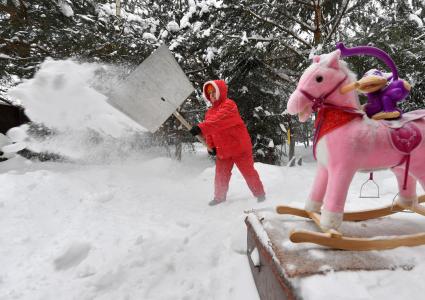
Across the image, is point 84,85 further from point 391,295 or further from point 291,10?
point 291,10

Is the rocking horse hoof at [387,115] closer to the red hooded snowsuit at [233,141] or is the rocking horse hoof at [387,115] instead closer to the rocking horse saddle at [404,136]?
the rocking horse saddle at [404,136]

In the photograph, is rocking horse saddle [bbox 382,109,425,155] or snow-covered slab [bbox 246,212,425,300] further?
rocking horse saddle [bbox 382,109,425,155]

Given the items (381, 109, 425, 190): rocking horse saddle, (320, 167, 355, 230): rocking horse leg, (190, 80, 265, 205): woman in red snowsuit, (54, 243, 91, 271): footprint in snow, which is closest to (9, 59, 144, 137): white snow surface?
(190, 80, 265, 205): woman in red snowsuit

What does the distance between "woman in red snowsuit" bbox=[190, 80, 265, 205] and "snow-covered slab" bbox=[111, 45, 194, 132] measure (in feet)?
A: 1.60

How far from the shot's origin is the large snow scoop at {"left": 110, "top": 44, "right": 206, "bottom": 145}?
3732 millimetres

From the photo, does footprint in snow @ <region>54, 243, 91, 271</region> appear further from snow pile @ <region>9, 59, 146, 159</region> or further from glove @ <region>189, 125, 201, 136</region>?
snow pile @ <region>9, 59, 146, 159</region>

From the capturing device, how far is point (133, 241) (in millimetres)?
2729

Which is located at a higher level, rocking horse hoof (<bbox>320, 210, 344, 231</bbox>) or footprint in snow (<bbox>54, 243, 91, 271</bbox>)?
rocking horse hoof (<bbox>320, 210, 344, 231</bbox>)

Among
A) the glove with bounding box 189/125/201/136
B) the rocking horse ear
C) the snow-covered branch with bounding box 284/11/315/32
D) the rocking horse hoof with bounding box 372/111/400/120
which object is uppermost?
the snow-covered branch with bounding box 284/11/315/32

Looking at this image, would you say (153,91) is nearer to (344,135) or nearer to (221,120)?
(221,120)

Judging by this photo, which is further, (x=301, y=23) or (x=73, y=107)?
(x=301, y=23)

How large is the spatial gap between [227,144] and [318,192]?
75.0 inches

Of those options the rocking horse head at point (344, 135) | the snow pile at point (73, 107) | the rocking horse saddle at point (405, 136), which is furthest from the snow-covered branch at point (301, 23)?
the rocking horse saddle at point (405, 136)

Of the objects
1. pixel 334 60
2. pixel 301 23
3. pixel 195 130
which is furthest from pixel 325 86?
pixel 301 23
